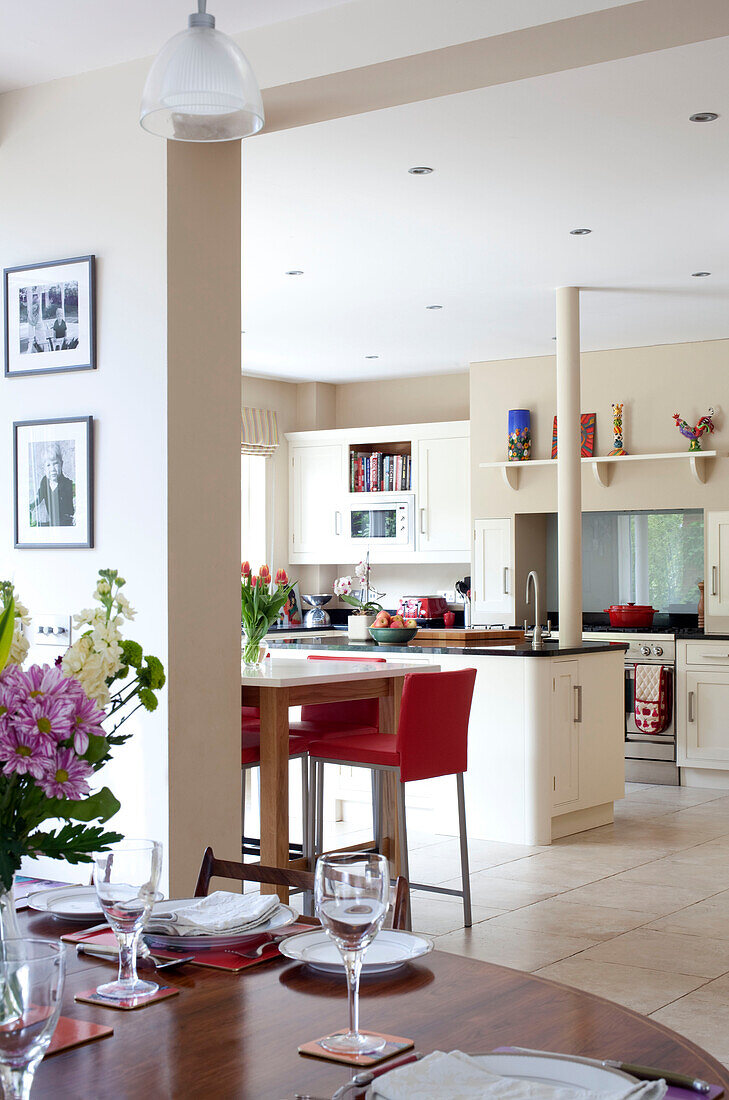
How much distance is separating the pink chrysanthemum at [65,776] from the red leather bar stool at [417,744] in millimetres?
2786

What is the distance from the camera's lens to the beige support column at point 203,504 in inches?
133

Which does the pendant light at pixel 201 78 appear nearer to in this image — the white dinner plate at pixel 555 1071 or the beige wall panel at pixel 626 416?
the white dinner plate at pixel 555 1071

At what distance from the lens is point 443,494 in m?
8.76

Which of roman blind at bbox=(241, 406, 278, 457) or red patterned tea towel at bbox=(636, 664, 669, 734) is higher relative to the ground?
roman blind at bbox=(241, 406, 278, 457)

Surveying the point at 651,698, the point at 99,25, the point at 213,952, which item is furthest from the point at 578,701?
the point at 213,952

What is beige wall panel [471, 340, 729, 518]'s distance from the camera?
7.66 metres

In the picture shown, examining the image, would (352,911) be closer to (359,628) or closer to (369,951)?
(369,951)

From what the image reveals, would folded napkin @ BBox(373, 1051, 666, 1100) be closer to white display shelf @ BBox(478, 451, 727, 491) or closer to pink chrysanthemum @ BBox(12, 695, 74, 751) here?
pink chrysanthemum @ BBox(12, 695, 74, 751)

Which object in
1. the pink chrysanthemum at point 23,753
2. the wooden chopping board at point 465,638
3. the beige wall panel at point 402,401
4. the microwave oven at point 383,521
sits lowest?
the wooden chopping board at point 465,638

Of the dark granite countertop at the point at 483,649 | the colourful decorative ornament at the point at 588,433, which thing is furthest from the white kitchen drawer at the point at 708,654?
the colourful decorative ornament at the point at 588,433

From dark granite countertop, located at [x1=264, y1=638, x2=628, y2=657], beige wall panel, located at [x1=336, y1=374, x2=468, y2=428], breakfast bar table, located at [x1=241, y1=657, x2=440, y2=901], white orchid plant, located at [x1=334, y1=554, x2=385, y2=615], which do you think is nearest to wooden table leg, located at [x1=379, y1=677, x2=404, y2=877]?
breakfast bar table, located at [x1=241, y1=657, x2=440, y2=901]

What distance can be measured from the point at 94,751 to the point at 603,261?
5.33 m

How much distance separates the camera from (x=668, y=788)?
737 cm

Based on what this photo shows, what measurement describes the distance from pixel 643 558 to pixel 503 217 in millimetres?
3535
